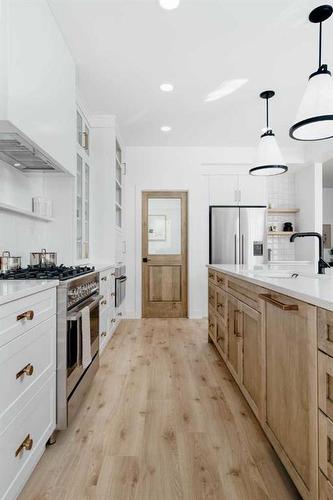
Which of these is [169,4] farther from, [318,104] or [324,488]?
[324,488]

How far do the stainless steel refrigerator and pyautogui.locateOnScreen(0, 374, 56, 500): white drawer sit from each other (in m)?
3.68

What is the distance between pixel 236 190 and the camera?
503 cm

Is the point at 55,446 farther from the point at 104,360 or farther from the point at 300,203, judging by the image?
the point at 300,203

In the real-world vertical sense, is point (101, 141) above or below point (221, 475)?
above

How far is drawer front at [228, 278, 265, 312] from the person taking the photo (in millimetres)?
1717

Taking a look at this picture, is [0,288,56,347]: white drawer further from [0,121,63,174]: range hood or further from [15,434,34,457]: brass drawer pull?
[0,121,63,174]: range hood

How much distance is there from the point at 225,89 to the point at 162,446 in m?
3.24

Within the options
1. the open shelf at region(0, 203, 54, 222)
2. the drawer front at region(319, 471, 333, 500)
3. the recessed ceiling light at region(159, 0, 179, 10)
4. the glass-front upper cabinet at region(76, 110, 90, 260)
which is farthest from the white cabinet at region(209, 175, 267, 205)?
the drawer front at region(319, 471, 333, 500)

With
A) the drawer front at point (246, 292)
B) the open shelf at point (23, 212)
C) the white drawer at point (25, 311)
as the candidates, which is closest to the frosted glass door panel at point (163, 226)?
the open shelf at point (23, 212)

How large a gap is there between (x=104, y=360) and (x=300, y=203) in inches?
169

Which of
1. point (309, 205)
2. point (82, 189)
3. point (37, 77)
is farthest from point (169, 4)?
point (309, 205)

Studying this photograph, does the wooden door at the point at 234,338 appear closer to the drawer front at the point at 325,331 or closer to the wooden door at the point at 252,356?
the wooden door at the point at 252,356

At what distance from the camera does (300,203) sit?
5418mm

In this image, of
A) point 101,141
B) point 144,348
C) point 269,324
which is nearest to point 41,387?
point 269,324
